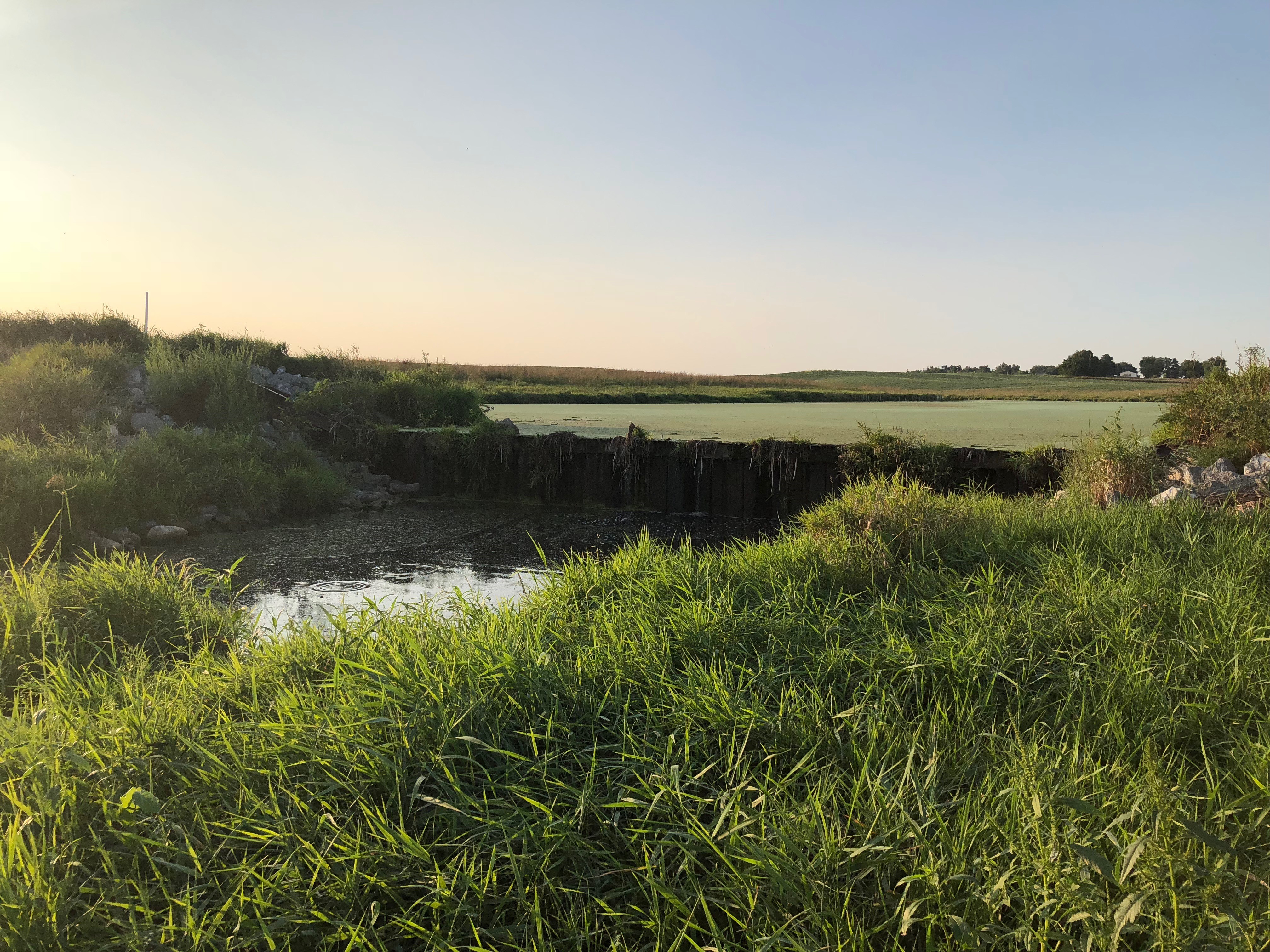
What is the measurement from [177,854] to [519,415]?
22264 millimetres

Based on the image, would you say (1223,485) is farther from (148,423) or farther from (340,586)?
(148,423)

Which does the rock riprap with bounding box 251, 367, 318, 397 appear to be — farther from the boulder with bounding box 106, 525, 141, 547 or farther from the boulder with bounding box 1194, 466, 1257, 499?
the boulder with bounding box 1194, 466, 1257, 499

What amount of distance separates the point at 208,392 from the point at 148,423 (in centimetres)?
147

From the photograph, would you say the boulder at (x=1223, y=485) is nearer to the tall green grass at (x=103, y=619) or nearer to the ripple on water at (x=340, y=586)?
the ripple on water at (x=340, y=586)

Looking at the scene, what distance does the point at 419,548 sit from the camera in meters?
8.88

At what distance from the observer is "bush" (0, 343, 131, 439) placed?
425 inches

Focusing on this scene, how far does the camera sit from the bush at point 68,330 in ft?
54.7

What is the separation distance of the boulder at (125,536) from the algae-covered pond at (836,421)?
681 centimetres

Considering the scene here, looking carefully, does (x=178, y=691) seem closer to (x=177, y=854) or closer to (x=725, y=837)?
(x=177, y=854)

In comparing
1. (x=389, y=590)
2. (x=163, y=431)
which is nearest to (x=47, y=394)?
(x=163, y=431)

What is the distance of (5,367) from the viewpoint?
11.6 m

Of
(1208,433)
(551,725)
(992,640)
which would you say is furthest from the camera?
(1208,433)

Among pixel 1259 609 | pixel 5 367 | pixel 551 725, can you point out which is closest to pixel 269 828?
pixel 551 725

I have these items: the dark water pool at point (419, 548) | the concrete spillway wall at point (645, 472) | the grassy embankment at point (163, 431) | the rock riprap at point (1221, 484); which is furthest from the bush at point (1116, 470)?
the grassy embankment at point (163, 431)
